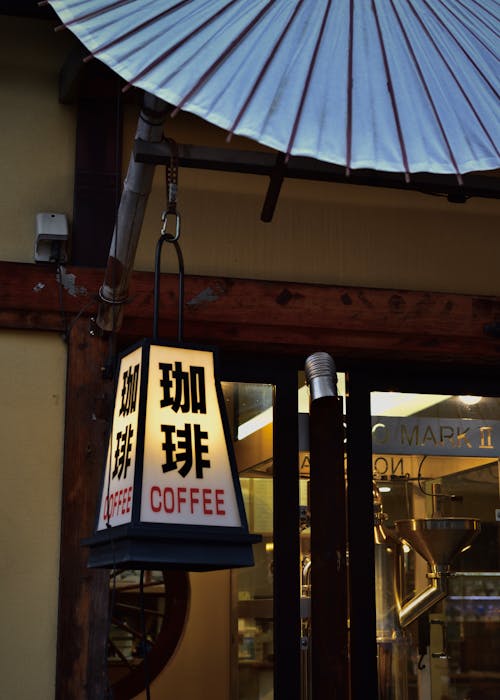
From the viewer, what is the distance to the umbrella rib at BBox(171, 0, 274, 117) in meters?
2.27

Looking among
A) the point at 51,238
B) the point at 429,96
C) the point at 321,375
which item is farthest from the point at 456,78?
the point at 51,238

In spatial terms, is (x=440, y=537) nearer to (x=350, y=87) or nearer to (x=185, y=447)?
(x=185, y=447)

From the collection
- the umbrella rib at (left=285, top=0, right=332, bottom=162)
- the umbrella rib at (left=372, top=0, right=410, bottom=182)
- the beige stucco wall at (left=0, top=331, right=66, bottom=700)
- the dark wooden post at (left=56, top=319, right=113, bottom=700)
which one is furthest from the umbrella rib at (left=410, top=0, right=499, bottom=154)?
the beige stucco wall at (left=0, top=331, right=66, bottom=700)

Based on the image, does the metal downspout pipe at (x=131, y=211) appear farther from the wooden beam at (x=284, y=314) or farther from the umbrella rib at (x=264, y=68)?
the wooden beam at (x=284, y=314)

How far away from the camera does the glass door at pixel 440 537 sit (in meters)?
4.69

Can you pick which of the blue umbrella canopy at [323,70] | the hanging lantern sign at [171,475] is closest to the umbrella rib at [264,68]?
the blue umbrella canopy at [323,70]

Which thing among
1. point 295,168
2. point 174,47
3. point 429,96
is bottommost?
point 295,168

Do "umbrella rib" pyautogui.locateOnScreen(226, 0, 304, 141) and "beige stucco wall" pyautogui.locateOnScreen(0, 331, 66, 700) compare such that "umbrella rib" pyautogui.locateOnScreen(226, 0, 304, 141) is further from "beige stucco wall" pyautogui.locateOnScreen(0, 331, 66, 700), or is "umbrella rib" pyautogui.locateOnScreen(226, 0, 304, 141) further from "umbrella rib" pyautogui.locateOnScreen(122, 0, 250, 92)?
"beige stucco wall" pyautogui.locateOnScreen(0, 331, 66, 700)

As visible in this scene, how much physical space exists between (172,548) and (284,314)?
88.4 inches

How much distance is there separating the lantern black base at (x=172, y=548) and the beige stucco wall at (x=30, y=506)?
69.2 inches

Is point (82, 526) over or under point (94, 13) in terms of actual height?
under

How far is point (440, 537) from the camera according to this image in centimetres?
473

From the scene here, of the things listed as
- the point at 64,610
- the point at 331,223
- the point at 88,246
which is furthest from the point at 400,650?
the point at 88,246

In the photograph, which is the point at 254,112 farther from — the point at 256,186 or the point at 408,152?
the point at 256,186
